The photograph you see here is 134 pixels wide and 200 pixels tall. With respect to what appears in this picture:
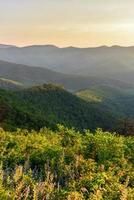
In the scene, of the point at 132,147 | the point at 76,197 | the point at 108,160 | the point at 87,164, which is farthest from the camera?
the point at 132,147

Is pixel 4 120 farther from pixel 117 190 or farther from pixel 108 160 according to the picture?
pixel 117 190

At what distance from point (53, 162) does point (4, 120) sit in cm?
14783

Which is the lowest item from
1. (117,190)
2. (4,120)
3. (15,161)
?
(4,120)

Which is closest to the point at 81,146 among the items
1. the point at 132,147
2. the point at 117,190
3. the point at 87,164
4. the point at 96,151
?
the point at 96,151

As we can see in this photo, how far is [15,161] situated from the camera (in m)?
41.9

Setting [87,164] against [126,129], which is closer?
[87,164]

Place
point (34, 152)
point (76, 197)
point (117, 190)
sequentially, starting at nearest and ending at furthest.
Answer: point (76, 197)
point (117, 190)
point (34, 152)

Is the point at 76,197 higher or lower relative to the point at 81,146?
higher

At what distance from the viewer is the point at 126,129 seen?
190 m

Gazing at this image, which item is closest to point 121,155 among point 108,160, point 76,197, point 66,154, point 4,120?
point 108,160

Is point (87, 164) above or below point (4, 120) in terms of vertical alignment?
above

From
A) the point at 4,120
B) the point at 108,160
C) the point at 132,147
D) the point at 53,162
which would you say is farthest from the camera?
the point at 4,120

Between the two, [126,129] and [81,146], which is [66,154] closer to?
[81,146]

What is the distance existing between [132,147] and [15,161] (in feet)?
48.1
